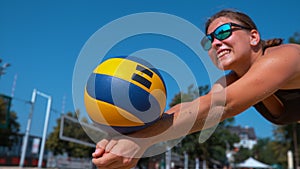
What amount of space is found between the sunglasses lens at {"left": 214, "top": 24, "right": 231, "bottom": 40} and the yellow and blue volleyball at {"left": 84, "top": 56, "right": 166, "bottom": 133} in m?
0.52

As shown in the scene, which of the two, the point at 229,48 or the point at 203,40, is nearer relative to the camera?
the point at 229,48

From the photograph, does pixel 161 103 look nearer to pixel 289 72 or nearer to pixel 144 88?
pixel 144 88

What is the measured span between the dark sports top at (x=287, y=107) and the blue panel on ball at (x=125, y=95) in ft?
3.51

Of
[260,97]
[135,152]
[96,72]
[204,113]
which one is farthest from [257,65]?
[96,72]

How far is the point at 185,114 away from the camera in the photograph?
157 cm

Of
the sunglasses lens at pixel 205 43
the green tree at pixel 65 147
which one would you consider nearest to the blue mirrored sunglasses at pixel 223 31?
the sunglasses lens at pixel 205 43

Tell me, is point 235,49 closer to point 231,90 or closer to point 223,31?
point 223,31

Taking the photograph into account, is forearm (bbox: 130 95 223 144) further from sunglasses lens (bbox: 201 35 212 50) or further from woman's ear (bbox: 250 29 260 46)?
sunglasses lens (bbox: 201 35 212 50)

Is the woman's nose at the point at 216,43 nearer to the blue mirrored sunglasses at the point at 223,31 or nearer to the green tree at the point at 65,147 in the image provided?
the blue mirrored sunglasses at the point at 223,31

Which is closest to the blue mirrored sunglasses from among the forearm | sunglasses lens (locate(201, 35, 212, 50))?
sunglasses lens (locate(201, 35, 212, 50))

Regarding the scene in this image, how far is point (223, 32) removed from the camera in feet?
6.84

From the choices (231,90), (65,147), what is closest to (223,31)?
(231,90)

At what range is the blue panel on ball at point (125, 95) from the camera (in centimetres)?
178

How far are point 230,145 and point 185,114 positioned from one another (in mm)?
42631
